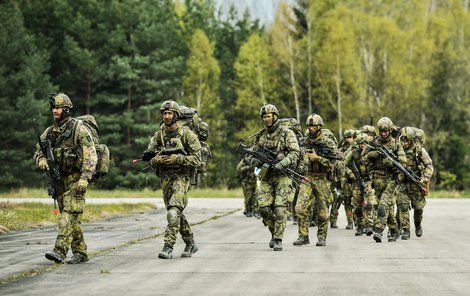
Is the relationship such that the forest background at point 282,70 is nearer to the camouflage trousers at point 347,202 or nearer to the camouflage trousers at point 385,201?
the camouflage trousers at point 347,202

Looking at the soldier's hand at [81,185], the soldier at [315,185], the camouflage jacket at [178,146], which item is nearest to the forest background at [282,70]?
the soldier at [315,185]

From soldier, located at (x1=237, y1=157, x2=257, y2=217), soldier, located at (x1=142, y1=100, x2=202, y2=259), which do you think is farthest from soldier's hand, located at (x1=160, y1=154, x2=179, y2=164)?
soldier, located at (x1=237, y1=157, x2=257, y2=217)

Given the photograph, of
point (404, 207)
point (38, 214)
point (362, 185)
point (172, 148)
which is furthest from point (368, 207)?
point (38, 214)

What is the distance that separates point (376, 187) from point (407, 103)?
45198mm

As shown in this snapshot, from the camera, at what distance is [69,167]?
12.4m

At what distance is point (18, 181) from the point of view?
53781 millimetres

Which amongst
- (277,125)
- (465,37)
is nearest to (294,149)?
(277,125)

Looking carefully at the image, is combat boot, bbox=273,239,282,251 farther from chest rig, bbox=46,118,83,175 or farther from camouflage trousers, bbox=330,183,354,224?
camouflage trousers, bbox=330,183,354,224

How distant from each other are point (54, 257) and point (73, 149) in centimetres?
148

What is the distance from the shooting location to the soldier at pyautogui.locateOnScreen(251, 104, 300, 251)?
14617 mm

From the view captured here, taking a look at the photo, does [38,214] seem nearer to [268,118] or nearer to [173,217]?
[268,118]

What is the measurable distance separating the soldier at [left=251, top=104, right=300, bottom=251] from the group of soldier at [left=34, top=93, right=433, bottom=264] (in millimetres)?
16

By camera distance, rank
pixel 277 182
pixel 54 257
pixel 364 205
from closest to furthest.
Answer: pixel 54 257, pixel 277 182, pixel 364 205

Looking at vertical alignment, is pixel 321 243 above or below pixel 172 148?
below
